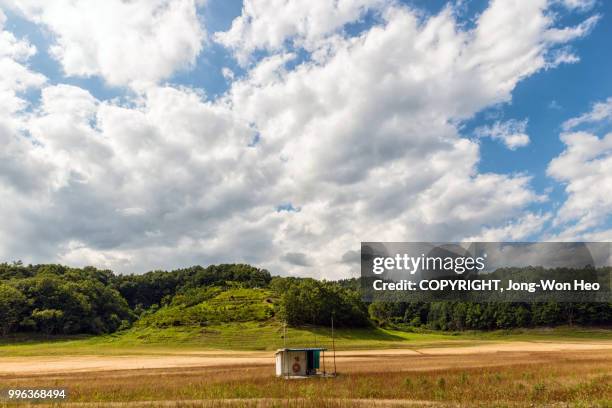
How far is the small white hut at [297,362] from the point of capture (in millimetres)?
43438

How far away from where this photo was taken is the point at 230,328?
11562cm

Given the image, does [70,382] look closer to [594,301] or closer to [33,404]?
[33,404]

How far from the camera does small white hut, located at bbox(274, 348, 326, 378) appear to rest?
143 ft

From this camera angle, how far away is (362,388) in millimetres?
34281

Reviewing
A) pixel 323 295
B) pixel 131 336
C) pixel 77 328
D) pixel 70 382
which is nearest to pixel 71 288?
pixel 77 328

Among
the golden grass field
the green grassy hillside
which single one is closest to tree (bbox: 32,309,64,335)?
the green grassy hillside

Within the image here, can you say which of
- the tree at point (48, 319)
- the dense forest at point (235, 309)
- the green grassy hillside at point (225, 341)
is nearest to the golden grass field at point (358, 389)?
the green grassy hillside at point (225, 341)

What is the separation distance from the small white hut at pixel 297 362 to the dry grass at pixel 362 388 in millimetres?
1414

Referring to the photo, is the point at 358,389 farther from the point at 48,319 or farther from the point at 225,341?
the point at 48,319

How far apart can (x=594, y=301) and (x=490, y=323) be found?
36.2 m

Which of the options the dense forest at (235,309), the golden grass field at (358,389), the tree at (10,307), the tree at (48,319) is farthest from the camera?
the tree at (48,319)

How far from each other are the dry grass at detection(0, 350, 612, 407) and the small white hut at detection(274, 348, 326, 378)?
4.64ft

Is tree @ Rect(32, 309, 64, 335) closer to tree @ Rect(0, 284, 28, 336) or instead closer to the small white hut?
tree @ Rect(0, 284, 28, 336)

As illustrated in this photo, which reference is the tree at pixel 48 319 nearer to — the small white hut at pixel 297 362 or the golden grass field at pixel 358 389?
the golden grass field at pixel 358 389
